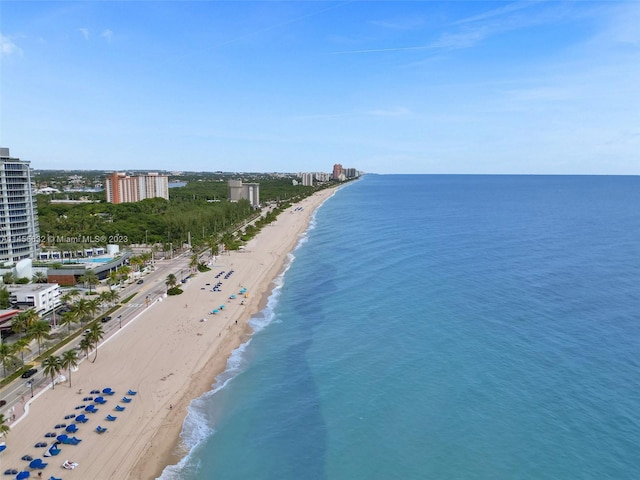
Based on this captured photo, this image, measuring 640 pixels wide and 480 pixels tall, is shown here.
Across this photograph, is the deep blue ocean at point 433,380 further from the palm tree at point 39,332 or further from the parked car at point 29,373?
the palm tree at point 39,332

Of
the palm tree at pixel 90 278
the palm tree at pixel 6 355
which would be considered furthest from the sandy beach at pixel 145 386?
the palm tree at pixel 90 278

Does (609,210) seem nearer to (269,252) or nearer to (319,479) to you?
(269,252)

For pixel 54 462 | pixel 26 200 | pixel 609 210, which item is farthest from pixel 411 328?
pixel 609 210

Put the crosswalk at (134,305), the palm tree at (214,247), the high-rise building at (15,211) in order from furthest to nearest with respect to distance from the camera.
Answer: the palm tree at (214,247) < the high-rise building at (15,211) < the crosswalk at (134,305)

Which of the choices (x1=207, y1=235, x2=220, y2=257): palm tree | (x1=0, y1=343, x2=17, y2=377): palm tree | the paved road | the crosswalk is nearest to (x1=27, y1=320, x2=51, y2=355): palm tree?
the paved road

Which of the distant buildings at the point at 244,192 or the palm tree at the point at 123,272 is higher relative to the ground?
the distant buildings at the point at 244,192

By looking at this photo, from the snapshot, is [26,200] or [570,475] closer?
[570,475]
